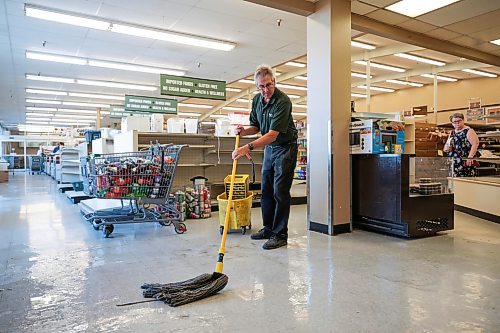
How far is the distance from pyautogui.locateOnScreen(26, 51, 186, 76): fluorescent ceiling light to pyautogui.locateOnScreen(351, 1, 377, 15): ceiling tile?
6.21 m

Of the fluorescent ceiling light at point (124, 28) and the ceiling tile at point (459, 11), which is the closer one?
the ceiling tile at point (459, 11)

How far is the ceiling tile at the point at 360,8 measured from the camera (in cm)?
503

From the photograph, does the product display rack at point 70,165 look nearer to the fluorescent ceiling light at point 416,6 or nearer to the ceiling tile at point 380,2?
the ceiling tile at point 380,2

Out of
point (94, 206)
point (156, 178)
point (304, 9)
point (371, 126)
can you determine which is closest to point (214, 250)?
point (156, 178)

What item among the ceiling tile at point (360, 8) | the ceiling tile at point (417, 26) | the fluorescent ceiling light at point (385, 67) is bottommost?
the ceiling tile at point (360, 8)

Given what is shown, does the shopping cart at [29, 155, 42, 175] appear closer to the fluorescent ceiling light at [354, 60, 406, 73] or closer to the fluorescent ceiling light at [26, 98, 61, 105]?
the fluorescent ceiling light at [26, 98, 61, 105]

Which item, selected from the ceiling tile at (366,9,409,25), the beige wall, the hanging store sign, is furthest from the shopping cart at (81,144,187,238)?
the beige wall

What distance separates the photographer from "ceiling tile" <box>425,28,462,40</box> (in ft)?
21.3

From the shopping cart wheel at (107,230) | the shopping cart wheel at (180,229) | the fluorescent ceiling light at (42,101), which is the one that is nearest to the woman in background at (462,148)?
the shopping cart wheel at (180,229)

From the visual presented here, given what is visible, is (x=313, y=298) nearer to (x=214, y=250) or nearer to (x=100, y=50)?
(x=214, y=250)

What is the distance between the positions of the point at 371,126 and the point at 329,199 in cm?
100

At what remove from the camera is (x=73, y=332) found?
1.83 meters

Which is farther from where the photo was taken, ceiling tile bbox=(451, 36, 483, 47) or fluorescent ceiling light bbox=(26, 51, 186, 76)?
fluorescent ceiling light bbox=(26, 51, 186, 76)

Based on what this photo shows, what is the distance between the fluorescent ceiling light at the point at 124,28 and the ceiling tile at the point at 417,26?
3.58 m
